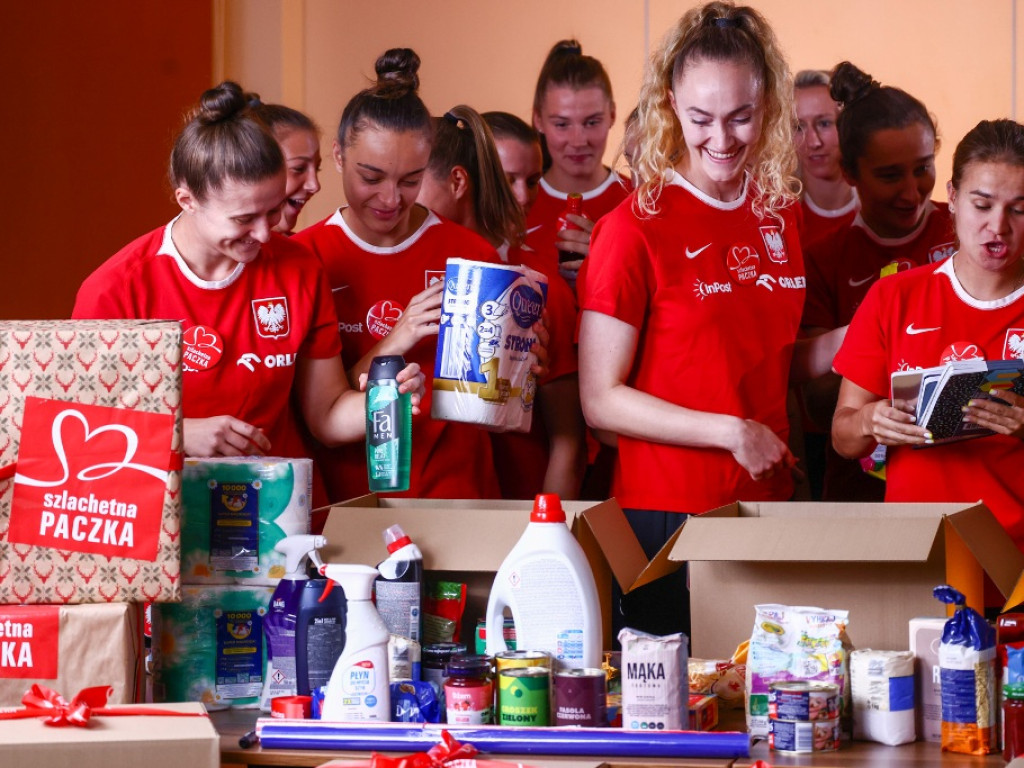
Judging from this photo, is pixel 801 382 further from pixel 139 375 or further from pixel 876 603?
pixel 139 375

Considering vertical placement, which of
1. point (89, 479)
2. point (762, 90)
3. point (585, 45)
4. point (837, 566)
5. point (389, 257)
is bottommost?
point (837, 566)

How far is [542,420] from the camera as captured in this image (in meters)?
2.82

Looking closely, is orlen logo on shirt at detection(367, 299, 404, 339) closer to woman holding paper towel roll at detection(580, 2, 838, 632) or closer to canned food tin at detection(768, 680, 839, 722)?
woman holding paper towel roll at detection(580, 2, 838, 632)

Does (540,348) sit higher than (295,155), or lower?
lower

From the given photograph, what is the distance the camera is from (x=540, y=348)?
2.38 metres

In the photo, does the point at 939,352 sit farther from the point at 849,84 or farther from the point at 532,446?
the point at 849,84

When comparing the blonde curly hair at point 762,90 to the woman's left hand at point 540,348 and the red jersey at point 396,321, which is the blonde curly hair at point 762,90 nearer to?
the woman's left hand at point 540,348

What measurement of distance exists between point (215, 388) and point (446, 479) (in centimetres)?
51

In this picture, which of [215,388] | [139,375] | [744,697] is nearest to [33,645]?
[139,375]

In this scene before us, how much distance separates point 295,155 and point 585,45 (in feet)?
9.48

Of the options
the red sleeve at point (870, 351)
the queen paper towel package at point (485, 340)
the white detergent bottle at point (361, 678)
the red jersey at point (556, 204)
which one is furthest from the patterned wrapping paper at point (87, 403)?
the red jersey at point (556, 204)

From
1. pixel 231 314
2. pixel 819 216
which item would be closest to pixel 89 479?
pixel 231 314

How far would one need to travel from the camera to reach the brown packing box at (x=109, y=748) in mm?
1460

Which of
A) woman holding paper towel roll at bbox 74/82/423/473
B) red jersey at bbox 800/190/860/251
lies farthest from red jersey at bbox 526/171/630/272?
woman holding paper towel roll at bbox 74/82/423/473
